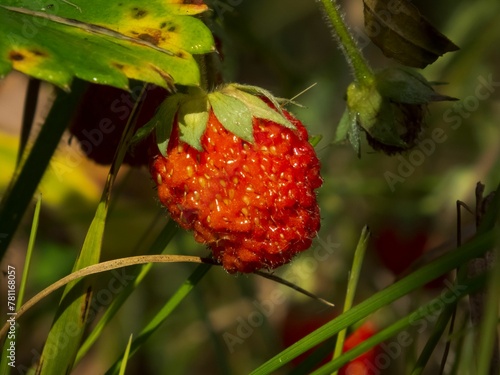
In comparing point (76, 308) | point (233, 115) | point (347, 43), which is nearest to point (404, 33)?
point (347, 43)

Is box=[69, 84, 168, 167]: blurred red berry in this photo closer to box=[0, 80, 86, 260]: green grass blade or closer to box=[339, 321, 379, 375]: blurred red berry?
box=[0, 80, 86, 260]: green grass blade

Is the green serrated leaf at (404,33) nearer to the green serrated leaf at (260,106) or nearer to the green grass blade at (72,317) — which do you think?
the green serrated leaf at (260,106)

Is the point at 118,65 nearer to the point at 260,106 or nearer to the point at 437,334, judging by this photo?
the point at 260,106

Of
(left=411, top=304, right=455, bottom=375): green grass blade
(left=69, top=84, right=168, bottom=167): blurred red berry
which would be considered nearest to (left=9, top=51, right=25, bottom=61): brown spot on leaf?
(left=69, top=84, right=168, bottom=167): blurred red berry

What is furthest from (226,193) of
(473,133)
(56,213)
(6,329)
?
(473,133)

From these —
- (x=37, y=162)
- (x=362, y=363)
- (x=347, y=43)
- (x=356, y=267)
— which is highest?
(x=347, y=43)

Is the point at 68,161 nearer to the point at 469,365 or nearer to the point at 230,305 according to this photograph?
the point at 230,305
